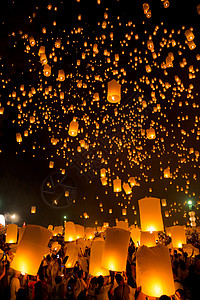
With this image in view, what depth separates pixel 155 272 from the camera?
Answer: 2.48 metres

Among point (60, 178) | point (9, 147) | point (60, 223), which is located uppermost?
point (9, 147)

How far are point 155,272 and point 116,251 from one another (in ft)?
3.07

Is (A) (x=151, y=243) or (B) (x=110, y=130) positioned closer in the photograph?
(A) (x=151, y=243)

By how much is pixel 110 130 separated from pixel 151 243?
9274 millimetres

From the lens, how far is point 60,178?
1692 cm

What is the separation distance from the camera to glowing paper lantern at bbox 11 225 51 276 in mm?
2912

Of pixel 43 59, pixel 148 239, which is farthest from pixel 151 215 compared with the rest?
pixel 43 59

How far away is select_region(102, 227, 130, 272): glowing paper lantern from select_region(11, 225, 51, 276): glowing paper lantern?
959 millimetres

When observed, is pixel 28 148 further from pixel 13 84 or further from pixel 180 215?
pixel 180 215

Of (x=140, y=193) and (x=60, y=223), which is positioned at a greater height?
(x=140, y=193)

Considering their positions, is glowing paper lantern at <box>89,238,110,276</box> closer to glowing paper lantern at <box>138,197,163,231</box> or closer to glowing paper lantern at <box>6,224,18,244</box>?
glowing paper lantern at <box>138,197,163,231</box>

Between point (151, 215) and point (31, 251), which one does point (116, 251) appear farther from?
point (31, 251)

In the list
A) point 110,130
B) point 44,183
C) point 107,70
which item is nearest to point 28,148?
point 44,183

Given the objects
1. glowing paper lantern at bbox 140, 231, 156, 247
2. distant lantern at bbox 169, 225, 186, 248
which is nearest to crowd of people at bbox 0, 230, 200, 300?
glowing paper lantern at bbox 140, 231, 156, 247
